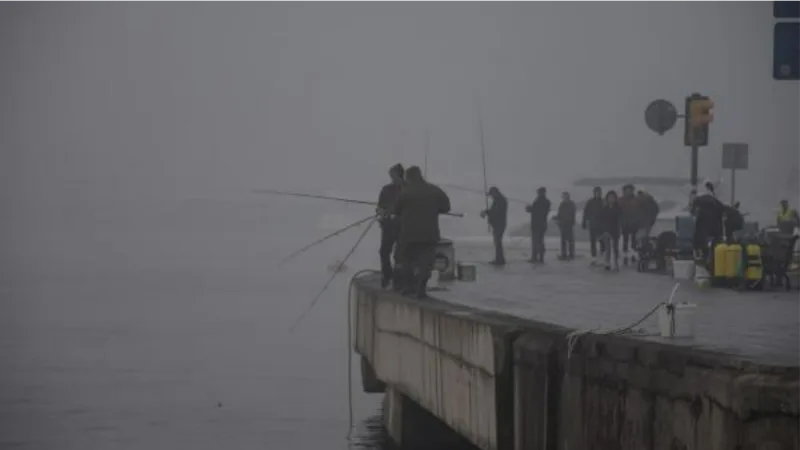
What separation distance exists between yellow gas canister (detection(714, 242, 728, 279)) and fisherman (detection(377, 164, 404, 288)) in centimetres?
433

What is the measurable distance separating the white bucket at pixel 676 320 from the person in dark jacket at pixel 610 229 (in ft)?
63.0

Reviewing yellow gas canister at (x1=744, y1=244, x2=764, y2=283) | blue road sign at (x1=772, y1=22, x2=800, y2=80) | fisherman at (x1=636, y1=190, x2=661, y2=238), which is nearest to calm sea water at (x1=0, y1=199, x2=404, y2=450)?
yellow gas canister at (x1=744, y1=244, x2=764, y2=283)

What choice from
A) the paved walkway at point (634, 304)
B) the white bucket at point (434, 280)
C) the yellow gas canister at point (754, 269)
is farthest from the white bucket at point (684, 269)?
the white bucket at point (434, 280)

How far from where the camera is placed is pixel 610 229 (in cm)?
3697

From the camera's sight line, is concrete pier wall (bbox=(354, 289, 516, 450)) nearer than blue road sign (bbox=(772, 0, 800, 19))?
No

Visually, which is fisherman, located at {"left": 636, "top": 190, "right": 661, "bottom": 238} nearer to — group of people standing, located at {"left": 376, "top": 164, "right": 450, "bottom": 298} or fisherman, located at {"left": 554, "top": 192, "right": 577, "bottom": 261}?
fisherman, located at {"left": 554, "top": 192, "right": 577, "bottom": 261}

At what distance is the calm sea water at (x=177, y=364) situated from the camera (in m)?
28.4

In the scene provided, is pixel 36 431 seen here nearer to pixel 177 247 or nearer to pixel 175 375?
pixel 175 375

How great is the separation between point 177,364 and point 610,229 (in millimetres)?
7924

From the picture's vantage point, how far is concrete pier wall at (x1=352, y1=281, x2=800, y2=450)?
12445 millimetres

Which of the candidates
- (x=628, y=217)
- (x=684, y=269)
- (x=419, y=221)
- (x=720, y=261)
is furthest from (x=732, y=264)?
(x=628, y=217)

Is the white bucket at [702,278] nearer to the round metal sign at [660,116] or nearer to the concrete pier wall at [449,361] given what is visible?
the concrete pier wall at [449,361]

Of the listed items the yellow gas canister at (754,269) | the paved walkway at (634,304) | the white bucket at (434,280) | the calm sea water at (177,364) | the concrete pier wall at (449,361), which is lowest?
the calm sea water at (177,364)

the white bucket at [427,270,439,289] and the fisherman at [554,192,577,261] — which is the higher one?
the fisherman at [554,192,577,261]
